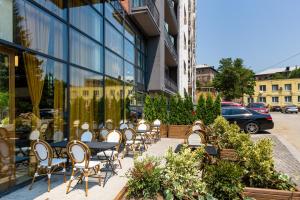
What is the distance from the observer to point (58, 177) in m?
6.74

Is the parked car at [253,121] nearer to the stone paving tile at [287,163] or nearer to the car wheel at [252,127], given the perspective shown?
the car wheel at [252,127]

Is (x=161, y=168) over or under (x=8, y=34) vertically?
under

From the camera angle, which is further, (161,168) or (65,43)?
(65,43)

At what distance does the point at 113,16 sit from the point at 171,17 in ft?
34.5

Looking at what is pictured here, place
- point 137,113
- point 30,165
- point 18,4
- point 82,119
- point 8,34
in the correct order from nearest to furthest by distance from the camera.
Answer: point 8,34 → point 18,4 → point 30,165 → point 82,119 → point 137,113

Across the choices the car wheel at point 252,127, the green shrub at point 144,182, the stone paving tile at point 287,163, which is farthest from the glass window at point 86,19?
the car wheel at point 252,127

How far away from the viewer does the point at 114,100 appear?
1199cm

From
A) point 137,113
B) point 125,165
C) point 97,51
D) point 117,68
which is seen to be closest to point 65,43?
point 97,51

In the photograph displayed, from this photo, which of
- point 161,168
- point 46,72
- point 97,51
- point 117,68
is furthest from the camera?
point 117,68

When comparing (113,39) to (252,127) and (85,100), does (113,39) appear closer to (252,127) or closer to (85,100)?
(85,100)

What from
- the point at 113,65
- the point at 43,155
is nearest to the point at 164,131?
the point at 113,65

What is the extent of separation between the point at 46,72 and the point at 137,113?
9015 millimetres

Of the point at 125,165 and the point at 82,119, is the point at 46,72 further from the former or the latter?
the point at 125,165

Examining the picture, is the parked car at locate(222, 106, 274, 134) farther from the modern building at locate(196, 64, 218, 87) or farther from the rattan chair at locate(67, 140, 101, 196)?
the modern building at locate(196, 64, 218, 87)
